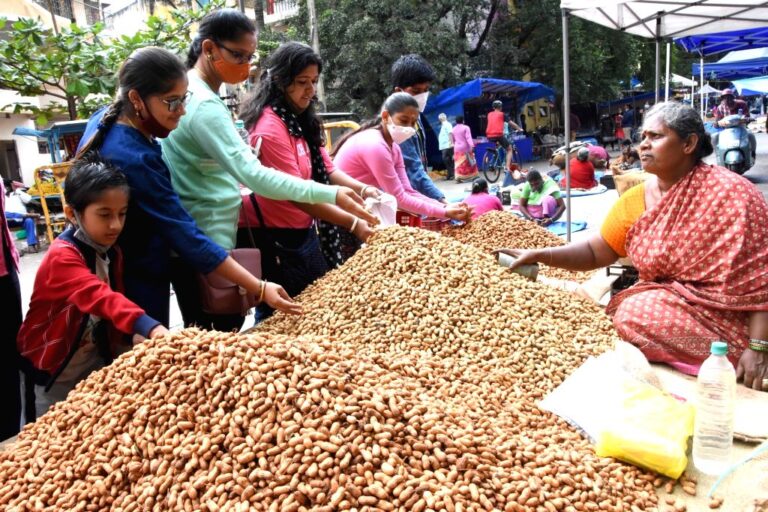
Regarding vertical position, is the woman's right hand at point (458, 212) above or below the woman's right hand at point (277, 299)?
above

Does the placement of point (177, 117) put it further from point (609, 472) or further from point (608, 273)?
point (608, 273)

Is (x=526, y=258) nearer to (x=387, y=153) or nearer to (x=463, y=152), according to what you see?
(x=387, y=153)

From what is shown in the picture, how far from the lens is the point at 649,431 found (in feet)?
4.81

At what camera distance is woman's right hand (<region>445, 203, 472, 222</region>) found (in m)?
3.19

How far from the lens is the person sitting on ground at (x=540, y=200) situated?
19.1 feet

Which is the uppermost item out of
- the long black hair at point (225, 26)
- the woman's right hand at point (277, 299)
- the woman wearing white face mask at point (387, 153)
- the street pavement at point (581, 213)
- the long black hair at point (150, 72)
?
the long black hair at point (225, 26)

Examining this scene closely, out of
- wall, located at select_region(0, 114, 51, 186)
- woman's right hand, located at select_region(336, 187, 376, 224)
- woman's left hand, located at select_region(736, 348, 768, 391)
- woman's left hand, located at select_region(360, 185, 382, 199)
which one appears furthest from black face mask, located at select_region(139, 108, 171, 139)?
wall, located at select_region(0, 114, 51, 186)

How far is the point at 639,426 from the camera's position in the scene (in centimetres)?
148

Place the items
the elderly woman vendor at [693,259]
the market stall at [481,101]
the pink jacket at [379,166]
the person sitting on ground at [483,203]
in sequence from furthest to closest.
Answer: the market stall at [481,101] → the person sitting on ground at [483,203] → the pink jacket at [379,166] → the elderly woman vendor at [693,259]

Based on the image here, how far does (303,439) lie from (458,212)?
216 cm

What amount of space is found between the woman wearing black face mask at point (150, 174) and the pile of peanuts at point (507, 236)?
2051 mm

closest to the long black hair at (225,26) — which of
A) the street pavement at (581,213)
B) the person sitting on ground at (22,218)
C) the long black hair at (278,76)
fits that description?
the long black hair at (278,76)

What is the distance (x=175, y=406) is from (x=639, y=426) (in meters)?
1.13

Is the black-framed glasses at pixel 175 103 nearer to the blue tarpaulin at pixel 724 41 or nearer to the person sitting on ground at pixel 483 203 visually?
the person sitting on ground at pixel 483 203
